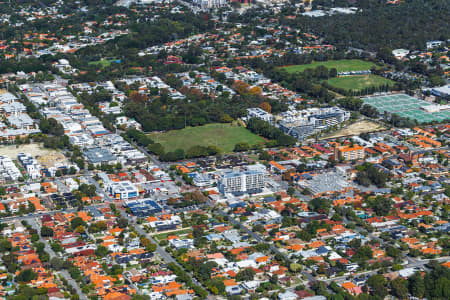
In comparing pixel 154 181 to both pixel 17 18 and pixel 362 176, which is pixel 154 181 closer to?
pixel 362 176

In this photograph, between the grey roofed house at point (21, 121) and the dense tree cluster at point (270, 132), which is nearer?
the dense tree cluster at point (270, 132)

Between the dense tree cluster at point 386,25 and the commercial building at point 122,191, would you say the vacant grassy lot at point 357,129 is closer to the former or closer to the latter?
the commercial building at point 122,191

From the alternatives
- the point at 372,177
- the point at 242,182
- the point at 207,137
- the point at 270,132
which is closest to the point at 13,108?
the point at 207,137

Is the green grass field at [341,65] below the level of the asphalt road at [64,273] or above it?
above

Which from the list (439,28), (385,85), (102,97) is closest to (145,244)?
(102,97)

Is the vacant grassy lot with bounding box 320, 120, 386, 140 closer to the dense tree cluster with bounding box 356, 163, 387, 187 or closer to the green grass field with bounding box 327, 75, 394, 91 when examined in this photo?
the dense tree cluster with bounding box 356, 163, 387, 187

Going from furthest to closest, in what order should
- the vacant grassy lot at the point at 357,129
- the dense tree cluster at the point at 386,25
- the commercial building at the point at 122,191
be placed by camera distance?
the dense tree cluster at the point at 386,25 → the vacant grassy lot at the point at 357,129 → the commercial building at the point at 122,191

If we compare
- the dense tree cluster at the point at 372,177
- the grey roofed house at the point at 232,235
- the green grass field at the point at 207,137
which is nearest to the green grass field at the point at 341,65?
the green grass field at the point at 207,137

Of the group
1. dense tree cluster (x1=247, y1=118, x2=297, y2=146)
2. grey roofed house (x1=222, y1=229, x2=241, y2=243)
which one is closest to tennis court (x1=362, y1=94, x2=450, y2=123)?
dense tree cluster (x1=247, y1=118, x2=297, y2=146)
